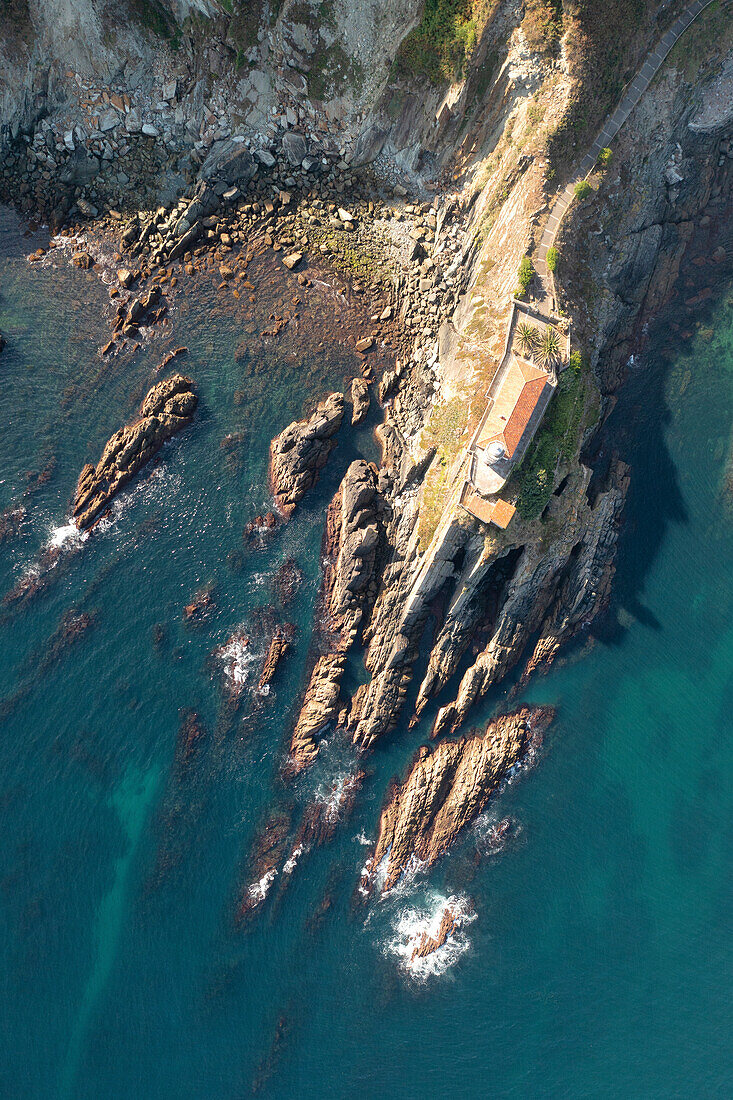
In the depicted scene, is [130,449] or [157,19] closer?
[157,19]

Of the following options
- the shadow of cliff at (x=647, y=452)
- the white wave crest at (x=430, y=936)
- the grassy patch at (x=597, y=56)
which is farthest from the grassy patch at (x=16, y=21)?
the white wave crest at (x=430, y=936)

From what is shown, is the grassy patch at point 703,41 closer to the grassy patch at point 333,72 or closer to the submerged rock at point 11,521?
the grassy patch at point 333,72

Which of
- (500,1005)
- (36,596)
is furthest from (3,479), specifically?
(500,1005)

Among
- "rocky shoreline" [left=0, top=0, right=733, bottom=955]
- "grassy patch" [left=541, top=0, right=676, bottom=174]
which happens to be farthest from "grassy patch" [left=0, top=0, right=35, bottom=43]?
"grassy patch" [left=541, top=0, right=676, bottom=174]

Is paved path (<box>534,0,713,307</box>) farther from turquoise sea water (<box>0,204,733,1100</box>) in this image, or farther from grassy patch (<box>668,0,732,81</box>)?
turquoise sea water (<box>0,204,733,1100</box>)

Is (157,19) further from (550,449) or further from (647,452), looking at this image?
(647,452)

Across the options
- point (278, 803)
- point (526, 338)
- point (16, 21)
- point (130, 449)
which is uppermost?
point (16, 21)

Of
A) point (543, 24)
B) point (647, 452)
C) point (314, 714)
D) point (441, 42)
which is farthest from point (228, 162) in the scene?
point (314, 714)

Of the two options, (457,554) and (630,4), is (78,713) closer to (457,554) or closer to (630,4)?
(457,554)
